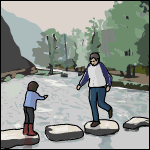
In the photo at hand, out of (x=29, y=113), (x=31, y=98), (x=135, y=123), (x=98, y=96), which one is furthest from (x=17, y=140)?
(x=135, y=123)

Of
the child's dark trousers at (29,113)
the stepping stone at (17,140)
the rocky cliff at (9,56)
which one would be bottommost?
the stepping stone at (17,140)

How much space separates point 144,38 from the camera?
17234mm

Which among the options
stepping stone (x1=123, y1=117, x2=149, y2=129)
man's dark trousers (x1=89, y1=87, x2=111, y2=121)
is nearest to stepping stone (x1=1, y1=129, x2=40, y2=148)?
man's dark trousers (x1=89, y1=87, x2=111, y2=121)

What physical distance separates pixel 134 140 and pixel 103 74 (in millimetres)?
1656

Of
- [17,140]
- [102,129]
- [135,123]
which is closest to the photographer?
[17,140]

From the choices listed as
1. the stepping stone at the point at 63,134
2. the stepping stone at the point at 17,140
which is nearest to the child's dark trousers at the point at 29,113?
the stepping stone at the point at 17,140

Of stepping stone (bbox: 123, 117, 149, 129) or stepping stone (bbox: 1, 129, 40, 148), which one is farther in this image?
stepping stone (bbox: 123, 117, 149, 129)

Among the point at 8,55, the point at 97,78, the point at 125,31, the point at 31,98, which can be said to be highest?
the point at 125,31

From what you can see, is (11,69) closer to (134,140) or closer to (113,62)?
(113,62)

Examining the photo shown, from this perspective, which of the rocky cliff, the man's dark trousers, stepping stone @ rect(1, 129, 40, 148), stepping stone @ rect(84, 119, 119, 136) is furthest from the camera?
the rocky cliff

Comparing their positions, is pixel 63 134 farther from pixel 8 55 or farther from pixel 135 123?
pixel 8 55

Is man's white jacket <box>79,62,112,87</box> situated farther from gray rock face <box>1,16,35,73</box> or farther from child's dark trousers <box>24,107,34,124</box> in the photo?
gray rock face <box>1,16,35,73</box>

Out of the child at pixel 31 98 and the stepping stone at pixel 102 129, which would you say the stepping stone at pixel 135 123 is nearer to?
the stepping stone at pixel 102 129

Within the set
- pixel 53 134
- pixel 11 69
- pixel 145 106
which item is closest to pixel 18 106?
pixel 53 134
